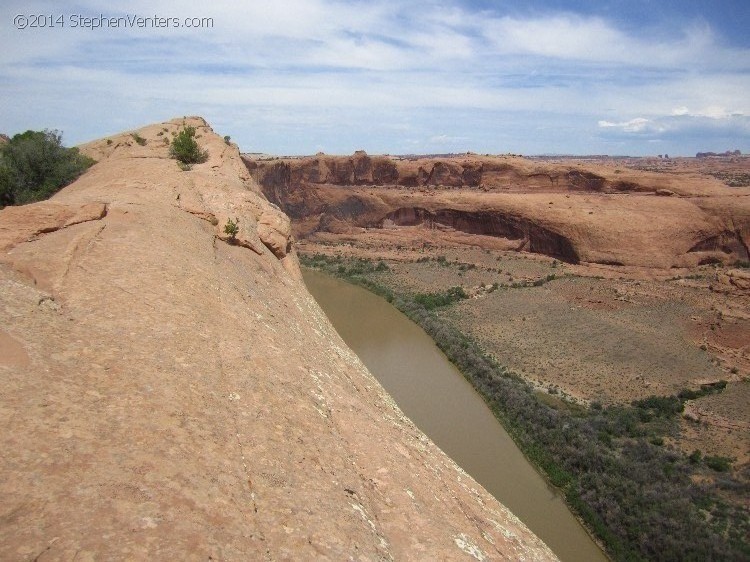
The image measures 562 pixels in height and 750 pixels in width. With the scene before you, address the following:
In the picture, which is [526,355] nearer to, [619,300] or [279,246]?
[619,300]

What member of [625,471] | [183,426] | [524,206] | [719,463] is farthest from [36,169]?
[524,206]

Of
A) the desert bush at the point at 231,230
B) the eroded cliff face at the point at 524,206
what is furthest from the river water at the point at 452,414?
the eroded cliff face at the point at 524,206

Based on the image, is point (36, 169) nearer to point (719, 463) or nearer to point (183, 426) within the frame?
point (183, 426)

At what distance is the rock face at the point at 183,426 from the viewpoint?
326 centimetres

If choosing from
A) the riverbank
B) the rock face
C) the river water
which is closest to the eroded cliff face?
the river water

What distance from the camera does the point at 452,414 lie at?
54.2ft

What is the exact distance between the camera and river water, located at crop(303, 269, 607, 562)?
11781 millimetres

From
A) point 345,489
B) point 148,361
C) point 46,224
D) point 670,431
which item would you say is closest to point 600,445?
point 670,431

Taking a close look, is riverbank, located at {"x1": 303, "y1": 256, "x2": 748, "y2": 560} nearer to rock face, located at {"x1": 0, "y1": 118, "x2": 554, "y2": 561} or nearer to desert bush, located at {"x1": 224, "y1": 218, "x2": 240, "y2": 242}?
rock face, located at {"x1": 0, "y1": 118, "x2": 554, "y2": 561}

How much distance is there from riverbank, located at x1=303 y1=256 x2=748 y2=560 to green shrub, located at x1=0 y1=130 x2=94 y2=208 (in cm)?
1475

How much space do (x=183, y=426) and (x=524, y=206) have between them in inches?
1358

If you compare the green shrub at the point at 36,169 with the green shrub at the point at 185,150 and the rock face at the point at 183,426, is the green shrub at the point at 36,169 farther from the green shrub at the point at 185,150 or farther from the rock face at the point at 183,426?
the rock face at the point at 183,426

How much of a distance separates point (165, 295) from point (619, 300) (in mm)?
23517

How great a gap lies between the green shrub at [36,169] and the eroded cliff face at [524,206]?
88.9ft
